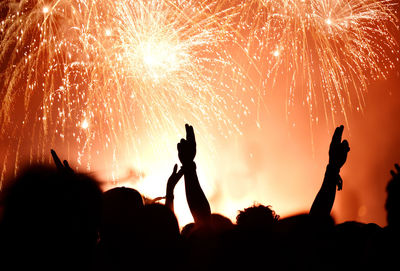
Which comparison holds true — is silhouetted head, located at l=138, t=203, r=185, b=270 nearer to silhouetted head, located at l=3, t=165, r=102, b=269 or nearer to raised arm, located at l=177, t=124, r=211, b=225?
silhouetted head, located at l=3, t=165, r=102, b=269

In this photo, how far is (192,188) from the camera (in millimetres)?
2301

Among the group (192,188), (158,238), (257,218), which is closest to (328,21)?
(192,188)

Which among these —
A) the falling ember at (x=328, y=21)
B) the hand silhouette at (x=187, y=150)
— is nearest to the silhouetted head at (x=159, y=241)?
the hand silhouette at (x=187, y=150)

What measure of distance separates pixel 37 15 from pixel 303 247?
5236mm

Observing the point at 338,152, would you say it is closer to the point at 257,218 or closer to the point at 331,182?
the point at 331,182

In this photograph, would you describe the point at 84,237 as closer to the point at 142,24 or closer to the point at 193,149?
the point at 193,149

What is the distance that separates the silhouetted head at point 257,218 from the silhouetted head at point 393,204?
0.56 meters

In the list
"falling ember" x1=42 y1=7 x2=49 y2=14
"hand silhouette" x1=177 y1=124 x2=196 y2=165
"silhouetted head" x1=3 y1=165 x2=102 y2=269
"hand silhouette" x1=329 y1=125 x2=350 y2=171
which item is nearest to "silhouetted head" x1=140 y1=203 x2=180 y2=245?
"silhouetted head" x1=3 y1=165 x2=102 y2=269

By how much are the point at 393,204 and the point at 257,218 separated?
68cm

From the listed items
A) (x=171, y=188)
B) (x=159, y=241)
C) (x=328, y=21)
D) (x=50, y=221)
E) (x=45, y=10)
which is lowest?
(x=159, y=241)

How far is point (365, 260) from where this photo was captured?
5.62 ft

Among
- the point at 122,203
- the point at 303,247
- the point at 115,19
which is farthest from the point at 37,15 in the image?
the point at 303,247

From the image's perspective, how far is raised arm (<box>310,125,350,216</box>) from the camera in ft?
6.35

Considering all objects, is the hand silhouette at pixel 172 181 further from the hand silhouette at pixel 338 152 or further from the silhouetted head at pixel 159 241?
the hand silhouette at pixel 338 152
